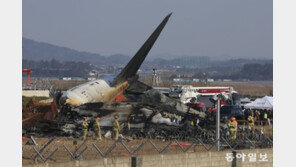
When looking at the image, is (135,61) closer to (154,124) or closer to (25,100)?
(154,124)

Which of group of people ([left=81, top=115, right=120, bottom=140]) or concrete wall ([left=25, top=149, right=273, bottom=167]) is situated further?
group of people ([left=81, top=115, right=120, bottom=140])

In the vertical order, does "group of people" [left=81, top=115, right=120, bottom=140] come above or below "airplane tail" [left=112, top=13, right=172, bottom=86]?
below

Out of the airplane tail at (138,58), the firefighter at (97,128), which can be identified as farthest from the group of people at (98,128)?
the airplane tail at (138,58)

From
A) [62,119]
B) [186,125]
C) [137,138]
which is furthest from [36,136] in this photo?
[186,125]

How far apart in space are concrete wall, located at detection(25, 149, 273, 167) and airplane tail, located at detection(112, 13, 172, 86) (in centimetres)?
2125

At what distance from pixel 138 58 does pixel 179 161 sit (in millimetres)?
24872

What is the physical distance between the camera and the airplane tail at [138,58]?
44406 mm

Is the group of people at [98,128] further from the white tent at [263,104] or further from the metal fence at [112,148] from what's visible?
the white tent at [263,104]

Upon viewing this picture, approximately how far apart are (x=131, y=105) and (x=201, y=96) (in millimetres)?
68910

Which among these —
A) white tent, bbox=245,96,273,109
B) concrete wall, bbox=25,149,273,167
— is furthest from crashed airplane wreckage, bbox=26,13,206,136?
white tent, bbox=245,96,273,109

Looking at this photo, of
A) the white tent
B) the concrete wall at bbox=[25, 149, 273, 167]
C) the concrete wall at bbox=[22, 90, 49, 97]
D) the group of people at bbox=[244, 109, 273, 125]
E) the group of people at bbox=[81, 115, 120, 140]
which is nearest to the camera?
the concrete wall at bbox=[25, 149, 273, 167]

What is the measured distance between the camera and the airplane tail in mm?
44406

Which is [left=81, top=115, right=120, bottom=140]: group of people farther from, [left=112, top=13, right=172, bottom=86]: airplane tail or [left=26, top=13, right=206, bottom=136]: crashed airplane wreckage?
[left=112, top=13, right=172, bottom=86]: airplane tail

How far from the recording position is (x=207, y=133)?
34.8 metres
